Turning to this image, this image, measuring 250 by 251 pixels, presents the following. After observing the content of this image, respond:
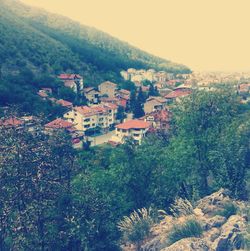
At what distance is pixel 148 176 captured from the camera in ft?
72.9

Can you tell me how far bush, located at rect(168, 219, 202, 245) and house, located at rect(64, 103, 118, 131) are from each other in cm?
4852

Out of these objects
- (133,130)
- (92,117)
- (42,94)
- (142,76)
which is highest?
(133,130)

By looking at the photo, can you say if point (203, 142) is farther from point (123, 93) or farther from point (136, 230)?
point (123, 93)

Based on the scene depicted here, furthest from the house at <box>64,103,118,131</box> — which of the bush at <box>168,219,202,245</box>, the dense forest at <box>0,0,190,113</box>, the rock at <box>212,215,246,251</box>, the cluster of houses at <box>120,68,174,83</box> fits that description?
the rock at <box>212,215,246,251</box>

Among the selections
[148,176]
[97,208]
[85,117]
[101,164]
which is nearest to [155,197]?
[148,176]

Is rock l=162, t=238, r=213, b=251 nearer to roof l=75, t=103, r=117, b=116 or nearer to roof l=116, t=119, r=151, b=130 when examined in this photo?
roof l=116, t=119, r=151, b=130

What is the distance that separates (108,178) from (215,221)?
27.0ft

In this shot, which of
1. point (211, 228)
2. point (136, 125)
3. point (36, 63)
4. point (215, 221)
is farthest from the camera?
point (36, 63)

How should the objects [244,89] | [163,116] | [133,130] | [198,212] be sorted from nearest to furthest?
1. [198,212]
2. [163,116]
3. [133,130]
4. [244,89]

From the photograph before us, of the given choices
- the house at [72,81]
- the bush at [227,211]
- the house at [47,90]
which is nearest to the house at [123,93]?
the house at [72,81]

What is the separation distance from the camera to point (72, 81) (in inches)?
3290

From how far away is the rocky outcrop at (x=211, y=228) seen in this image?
42.6 ft

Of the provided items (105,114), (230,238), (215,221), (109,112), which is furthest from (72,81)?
(230,238)

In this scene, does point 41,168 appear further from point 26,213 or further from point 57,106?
point 57,106
